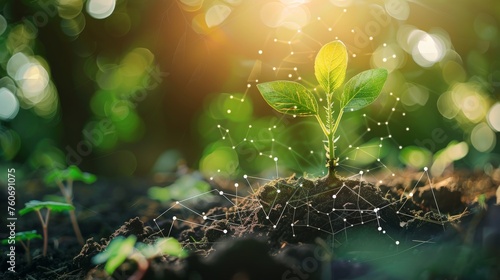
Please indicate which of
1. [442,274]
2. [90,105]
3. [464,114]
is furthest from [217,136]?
[442,274]

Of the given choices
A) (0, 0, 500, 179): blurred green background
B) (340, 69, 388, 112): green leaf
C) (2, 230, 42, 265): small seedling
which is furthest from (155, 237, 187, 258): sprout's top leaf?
(0, 0, 500, 179): blurred green background

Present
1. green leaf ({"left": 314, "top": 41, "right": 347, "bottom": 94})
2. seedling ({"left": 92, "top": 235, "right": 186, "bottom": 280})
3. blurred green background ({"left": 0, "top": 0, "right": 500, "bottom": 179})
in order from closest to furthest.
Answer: seedling ({"left": 92, "top": 235, "right": 186, "bottom": 280})
green leaf ({"left": 314, "top": 41, "right": 347, "bottom": 94})
blurred green background ({"left": 0, "top": 0, "right": 500, "bottom": 179})

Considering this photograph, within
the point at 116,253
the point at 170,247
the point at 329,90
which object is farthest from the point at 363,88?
the point at 116,253

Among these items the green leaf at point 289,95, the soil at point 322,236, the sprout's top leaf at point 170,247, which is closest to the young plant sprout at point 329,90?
the green leaf at point 289,95

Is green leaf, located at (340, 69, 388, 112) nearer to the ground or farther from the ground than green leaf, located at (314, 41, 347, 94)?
nearer to the ground

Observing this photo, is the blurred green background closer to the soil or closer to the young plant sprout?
the soil
